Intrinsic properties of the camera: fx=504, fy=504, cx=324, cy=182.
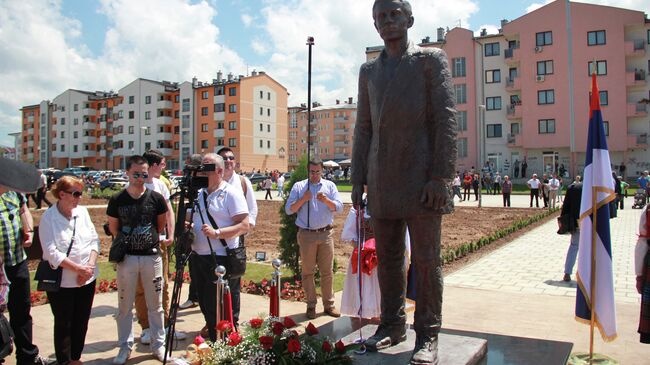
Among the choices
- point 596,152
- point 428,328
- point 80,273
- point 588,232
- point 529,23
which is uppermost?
point 529,23

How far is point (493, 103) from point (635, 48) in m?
12.8

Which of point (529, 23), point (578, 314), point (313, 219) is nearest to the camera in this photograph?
point (578, 314)

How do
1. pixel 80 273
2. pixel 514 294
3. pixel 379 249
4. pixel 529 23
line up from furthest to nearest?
pixel 529 23 → pixel 514 294 → pixel 80 273 → pixel 379 249

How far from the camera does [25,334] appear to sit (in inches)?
188

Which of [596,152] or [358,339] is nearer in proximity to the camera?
[358,339]

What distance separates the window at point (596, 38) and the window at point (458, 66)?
11576 millimetres

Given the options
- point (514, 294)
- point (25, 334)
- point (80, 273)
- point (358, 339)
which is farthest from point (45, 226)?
point (514, 294)

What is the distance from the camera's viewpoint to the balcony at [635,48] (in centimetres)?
4300

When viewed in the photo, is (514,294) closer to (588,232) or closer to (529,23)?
(588,232)

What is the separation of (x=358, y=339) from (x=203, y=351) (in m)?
1.37

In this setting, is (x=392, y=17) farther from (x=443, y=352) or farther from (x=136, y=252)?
(x=136, y=252)

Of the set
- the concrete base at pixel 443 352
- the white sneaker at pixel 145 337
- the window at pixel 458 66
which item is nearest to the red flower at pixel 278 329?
the concrete base at pixel 443 352

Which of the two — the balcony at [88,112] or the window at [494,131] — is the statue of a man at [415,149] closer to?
the window at [494,131]

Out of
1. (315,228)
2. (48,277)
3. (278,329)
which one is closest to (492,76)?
(315,228)
